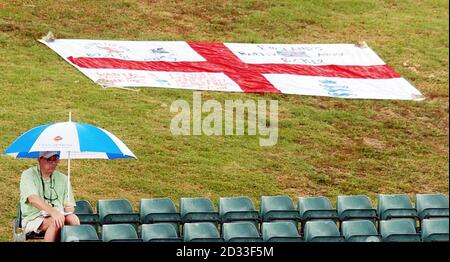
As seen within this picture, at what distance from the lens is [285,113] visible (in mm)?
25422

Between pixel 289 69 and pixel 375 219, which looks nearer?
pixel 375 219

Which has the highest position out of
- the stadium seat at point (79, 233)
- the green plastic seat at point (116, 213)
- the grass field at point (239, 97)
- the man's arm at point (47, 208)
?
the grass field at point (239, 97)

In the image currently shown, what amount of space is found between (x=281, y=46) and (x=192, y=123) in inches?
166

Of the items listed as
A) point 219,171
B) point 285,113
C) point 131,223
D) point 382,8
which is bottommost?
point 131,223

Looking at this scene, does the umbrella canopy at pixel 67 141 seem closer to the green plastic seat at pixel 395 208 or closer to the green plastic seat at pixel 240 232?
the green plastic seat at pixel 240 232

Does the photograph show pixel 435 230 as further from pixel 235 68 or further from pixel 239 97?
pixel 235 68

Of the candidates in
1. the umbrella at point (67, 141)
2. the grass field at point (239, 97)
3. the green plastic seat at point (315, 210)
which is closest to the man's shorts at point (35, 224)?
the umbrella at point (67, 141)

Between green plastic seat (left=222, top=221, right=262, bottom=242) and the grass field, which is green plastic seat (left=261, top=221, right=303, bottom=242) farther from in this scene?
the grass field

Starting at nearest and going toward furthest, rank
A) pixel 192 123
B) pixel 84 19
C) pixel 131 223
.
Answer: pixel 131 223 → pixel 192 123 → pixel 84 19

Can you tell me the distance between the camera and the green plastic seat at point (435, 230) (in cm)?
1720

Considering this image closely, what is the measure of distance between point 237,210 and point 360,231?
5.72 ft

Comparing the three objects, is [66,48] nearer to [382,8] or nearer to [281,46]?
[281,46]

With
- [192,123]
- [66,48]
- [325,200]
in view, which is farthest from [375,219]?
[66,48]

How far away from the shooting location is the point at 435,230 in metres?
17.4
